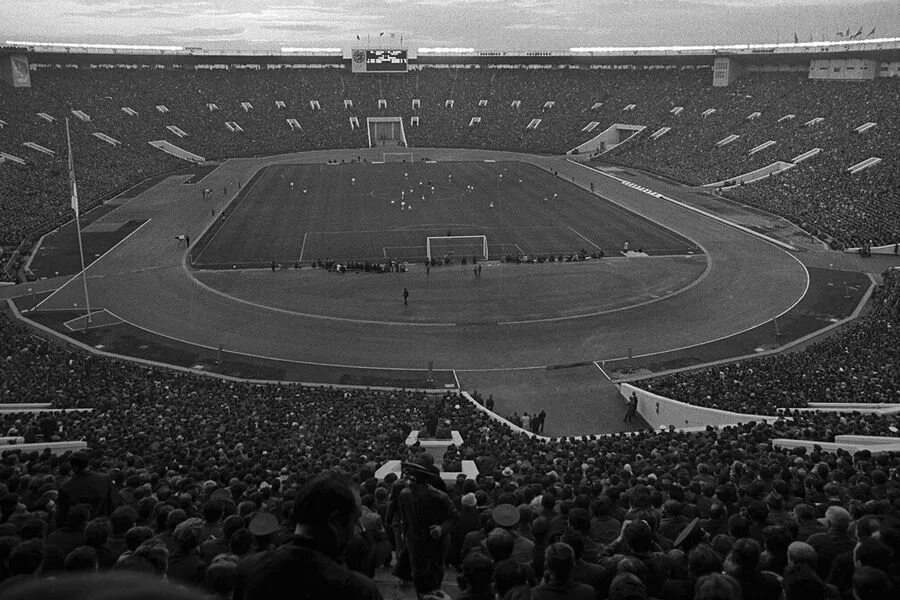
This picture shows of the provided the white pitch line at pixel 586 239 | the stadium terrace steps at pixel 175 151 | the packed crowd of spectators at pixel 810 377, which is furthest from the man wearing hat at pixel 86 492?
the stadium terrace steps at pixel 175 151

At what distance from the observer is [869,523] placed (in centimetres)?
786

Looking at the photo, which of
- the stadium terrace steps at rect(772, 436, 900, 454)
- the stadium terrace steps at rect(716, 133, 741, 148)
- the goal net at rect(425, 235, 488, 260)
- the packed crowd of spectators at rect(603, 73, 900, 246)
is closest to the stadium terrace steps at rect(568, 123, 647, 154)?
the packed crowd of spectators at rect(603, 73, 900, 246)

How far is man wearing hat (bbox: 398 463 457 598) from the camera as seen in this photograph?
730cm

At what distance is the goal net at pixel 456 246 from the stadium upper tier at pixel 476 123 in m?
28.0

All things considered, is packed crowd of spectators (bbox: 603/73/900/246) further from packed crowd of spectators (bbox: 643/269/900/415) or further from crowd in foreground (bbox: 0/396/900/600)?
crowd in foreground (bbox: 0/396/900/600)

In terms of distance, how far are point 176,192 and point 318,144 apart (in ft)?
143

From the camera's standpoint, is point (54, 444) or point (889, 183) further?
point (889, 183)

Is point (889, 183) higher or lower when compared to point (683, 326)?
higher

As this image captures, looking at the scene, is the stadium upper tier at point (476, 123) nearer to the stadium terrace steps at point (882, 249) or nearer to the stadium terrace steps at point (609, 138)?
the stadium terrace steps at point (882, 249)

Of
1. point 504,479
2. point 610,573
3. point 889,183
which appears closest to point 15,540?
point 610,573

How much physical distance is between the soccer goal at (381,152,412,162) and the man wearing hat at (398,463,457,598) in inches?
4021

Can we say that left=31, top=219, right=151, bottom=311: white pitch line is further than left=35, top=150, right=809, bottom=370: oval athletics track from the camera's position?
Yes

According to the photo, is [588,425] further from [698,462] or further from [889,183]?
[889,183]

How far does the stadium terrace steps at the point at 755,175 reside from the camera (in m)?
80.2
